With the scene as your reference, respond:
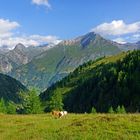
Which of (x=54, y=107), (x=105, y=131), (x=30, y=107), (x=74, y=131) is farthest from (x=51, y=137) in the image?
(x=54, y=107)

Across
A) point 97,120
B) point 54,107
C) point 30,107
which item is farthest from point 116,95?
point 97,120

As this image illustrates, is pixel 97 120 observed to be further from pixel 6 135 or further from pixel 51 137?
pixel 6 135

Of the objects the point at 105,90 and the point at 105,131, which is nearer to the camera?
the point at 105,131

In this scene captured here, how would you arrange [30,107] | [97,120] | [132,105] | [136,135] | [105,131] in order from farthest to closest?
[132,105] → [30,107] → [97,120] → [105,131] → [136,135]

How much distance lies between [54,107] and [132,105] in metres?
58.1

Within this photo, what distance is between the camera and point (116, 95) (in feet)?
599

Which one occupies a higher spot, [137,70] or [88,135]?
[137,70]

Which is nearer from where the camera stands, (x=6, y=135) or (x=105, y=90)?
(x=6, y=135)

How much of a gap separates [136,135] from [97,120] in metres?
6.68

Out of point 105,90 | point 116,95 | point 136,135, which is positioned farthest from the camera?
point 105,90

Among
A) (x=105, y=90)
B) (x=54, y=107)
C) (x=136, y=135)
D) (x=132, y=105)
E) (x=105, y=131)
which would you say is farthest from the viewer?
(x=105, y=90)

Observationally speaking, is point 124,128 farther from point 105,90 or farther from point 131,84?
point 105,90

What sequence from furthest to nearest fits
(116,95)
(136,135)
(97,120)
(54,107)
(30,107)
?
(116,95)
(54,107)
(30,107)
(97,120)
(136,135)

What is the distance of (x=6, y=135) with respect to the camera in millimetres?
33594
